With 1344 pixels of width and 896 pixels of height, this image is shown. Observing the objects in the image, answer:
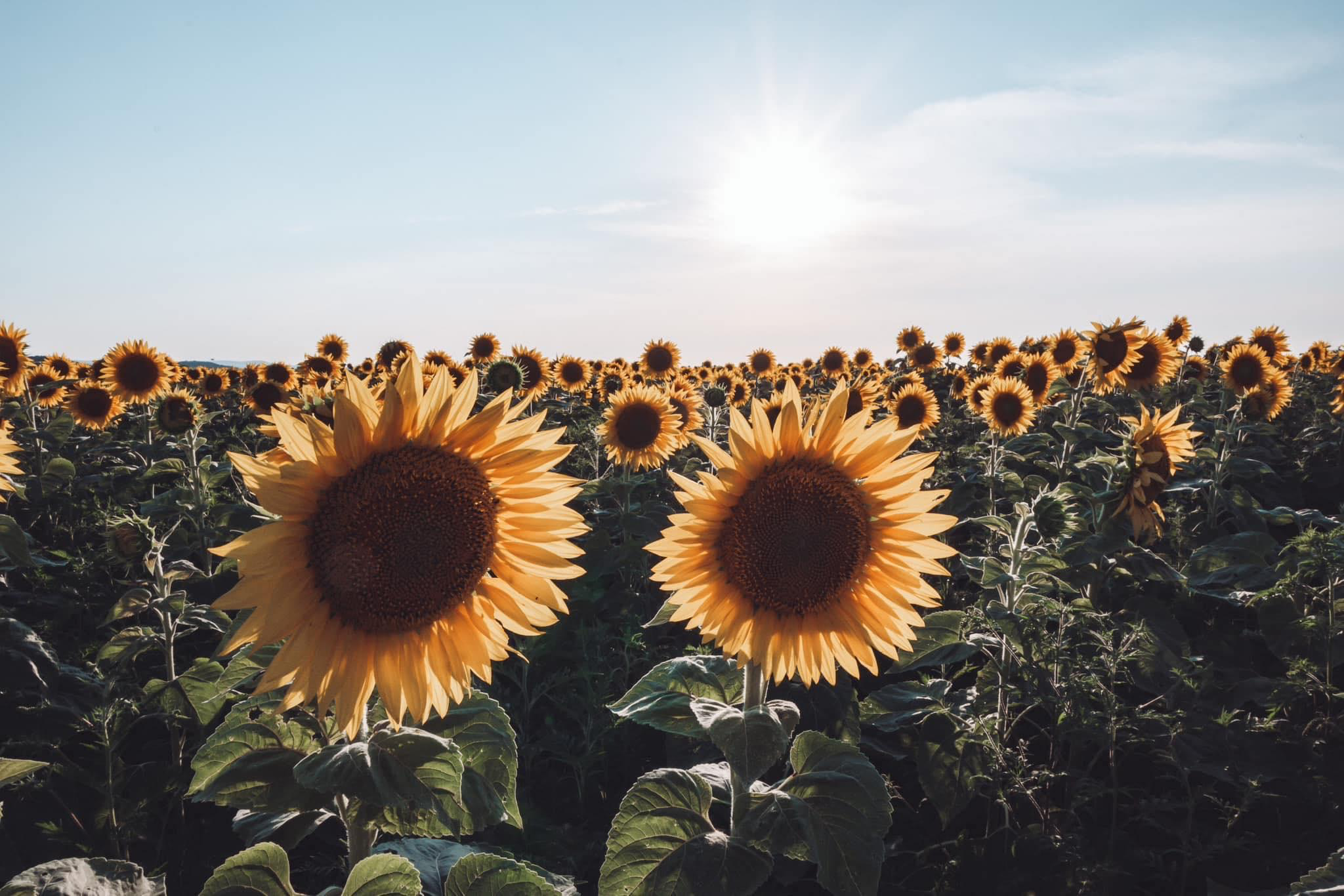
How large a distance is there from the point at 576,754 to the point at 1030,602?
8.68ft

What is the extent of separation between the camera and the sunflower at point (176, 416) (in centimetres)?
802

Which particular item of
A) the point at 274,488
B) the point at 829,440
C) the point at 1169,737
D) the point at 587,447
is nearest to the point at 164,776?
the point at 274,488

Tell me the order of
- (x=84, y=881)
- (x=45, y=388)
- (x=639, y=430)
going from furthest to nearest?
(x=45, y=388) → (x=639, y=430) → (x=84, y=881)

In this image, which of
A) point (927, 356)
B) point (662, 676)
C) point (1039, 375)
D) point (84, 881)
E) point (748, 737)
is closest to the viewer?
point (84, 881)

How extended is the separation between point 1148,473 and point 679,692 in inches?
137

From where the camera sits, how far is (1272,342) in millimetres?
12523

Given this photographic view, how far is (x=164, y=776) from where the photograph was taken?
12.3ft

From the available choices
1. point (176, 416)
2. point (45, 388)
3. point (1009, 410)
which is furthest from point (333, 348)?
point (1009, 410)

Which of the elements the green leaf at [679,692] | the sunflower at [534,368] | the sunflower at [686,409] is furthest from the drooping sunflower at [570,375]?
the green leaf at [679,692]

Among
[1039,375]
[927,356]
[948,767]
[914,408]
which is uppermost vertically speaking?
[927,356]

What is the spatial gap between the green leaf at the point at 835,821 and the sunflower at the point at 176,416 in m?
7.69

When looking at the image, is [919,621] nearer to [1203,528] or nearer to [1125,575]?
[1125,575]

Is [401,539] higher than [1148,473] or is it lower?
lower

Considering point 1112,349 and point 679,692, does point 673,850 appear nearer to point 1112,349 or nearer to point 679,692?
point 679,692
